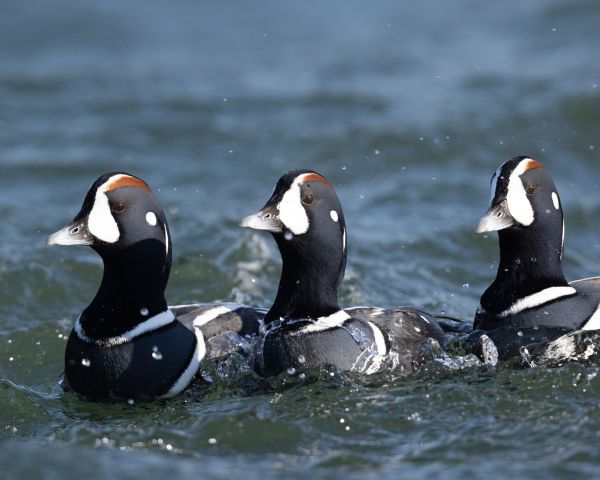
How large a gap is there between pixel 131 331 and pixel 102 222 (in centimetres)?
92

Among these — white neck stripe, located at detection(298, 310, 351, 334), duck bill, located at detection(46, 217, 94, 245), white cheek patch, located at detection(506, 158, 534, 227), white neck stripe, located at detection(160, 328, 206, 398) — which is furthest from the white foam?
white cheek patch, located at detection(506, 158, 534, 227)

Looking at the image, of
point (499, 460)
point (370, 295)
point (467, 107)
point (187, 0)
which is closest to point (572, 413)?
point (499, 460)

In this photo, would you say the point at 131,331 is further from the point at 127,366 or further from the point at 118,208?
the point at 118,208

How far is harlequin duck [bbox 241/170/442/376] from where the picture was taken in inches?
356

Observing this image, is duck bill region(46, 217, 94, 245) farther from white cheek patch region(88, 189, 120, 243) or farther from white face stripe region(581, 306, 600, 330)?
white face stripe region(581, 306, 600, 330)

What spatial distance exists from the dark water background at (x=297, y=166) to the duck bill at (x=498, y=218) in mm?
1169

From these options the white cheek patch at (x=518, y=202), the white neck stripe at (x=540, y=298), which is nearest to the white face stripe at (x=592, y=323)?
the white neck stripe at (x=540, y=298)

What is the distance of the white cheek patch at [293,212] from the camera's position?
896 centimetres

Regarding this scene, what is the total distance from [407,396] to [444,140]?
9.19m

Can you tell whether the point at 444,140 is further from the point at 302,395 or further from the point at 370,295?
the point at 302,395

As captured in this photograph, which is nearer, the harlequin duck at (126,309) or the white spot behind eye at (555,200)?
the harlequin duck at (126,309)

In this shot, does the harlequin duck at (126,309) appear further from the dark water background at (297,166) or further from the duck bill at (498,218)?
the duck bill at (498,218)

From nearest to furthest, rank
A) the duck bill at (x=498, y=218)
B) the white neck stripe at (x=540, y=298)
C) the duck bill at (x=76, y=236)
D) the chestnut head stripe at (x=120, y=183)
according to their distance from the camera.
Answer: the duck bill at (x=76, y=236)
the chestnut head stripe at (x=120, y=183)
the duck bill at (x=498, y=218)
the white neck stripe at (x=540, y=298)

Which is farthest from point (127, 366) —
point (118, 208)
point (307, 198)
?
point (307, 198)
